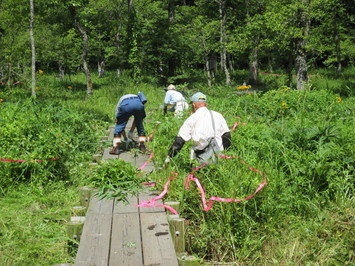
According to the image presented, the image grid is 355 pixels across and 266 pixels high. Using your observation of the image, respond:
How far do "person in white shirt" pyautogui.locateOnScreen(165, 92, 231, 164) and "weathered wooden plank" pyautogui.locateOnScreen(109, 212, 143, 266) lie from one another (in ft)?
4.23

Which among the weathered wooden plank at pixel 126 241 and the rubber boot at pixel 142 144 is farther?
the rubber boot at pixel 142 144

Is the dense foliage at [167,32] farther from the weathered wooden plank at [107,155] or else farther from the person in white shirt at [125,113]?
the person in white shirt at [125,113]

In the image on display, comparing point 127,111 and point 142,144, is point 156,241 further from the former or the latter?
point 127,111

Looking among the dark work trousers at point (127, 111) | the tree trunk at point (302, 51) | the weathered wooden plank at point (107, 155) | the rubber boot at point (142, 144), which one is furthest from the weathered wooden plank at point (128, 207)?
the tree trunk at point (302, 51)

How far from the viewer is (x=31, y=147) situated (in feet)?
22.0

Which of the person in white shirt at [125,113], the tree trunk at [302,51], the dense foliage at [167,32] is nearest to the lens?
the person in white shirt at [125,113]

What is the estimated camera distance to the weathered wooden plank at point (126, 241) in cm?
339

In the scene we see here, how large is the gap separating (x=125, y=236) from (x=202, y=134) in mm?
1844

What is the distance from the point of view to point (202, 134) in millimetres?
5074

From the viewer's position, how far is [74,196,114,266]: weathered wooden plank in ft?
11.1

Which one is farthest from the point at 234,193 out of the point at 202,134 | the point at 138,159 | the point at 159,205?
the point at 138,159

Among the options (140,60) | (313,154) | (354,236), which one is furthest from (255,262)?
(140,60)

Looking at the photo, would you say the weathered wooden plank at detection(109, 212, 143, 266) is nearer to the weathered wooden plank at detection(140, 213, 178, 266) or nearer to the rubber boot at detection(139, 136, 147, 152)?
the weathered wooden plank at detection(140, 213, 178, 266)

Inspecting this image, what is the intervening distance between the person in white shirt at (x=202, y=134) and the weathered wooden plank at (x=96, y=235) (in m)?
1.25
